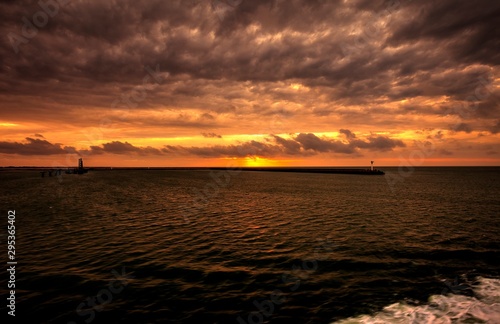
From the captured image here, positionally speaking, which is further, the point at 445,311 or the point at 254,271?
the point at 254,271

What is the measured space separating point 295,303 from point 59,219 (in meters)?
31.8

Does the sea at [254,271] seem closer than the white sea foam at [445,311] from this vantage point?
No

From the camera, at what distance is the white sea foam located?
11.4m

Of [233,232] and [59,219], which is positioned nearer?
[233,232]

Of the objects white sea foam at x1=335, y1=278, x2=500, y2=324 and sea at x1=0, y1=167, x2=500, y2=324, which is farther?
sea at x1=0, y1=167, x2=500, y2=324

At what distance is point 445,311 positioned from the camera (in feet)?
39.5

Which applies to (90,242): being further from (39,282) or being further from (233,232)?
(233,232)

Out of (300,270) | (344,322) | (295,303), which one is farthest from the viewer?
(300,270)

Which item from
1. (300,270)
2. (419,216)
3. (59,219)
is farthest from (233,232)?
(419,216)

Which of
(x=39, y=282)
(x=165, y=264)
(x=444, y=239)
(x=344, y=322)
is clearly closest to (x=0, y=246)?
(x=39, y=282)

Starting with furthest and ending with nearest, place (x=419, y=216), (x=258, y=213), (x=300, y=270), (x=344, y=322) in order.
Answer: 1. (x=258, y=213)
2. (x=419, y=216)
3. (x=300, y=270)
4. (x=344, y=322)

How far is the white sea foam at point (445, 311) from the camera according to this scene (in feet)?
37.4

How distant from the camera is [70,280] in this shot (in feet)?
49.7

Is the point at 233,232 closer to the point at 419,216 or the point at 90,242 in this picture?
the point at 90,242
